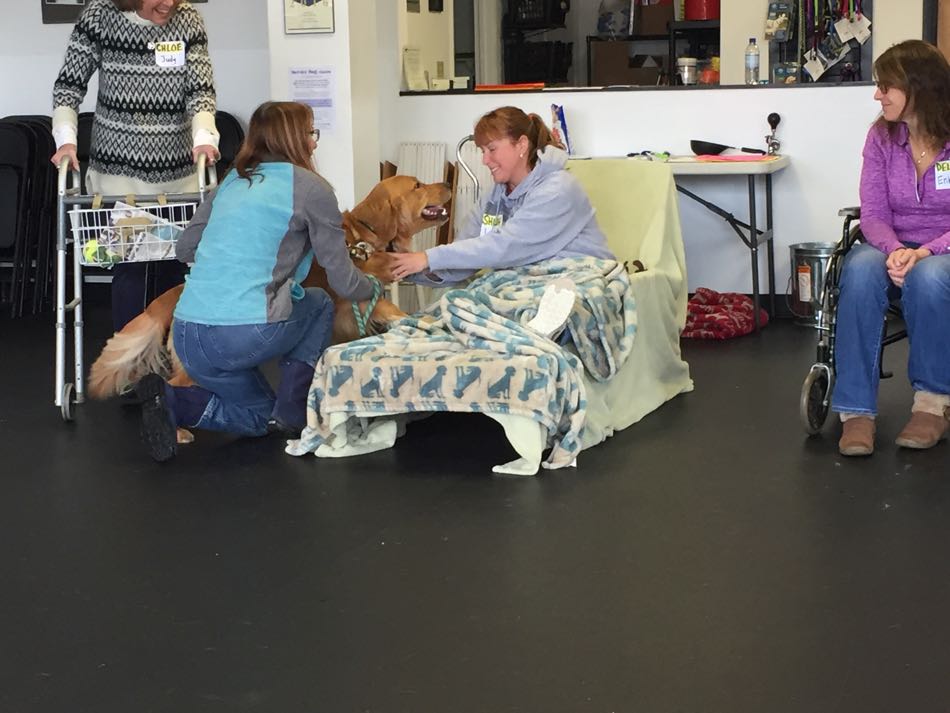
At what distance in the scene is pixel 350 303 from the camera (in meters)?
4.11

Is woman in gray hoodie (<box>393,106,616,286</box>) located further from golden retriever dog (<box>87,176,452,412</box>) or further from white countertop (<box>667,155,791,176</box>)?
white countertop (<box>667,155,791,176</box>)

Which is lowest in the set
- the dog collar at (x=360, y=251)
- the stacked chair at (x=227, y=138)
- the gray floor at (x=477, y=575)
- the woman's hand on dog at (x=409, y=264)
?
the gray floor at (x=477, y=575)

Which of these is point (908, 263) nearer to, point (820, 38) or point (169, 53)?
point (169, 53)

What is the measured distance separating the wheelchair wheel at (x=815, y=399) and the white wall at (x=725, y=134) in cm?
235

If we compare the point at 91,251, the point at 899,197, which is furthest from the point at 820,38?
the point at 91,251

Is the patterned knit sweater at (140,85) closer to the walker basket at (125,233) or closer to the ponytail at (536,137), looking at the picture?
the walker basket at (125,233)

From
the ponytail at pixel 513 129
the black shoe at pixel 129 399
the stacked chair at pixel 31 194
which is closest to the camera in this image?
the ponytail at pixel 513 129

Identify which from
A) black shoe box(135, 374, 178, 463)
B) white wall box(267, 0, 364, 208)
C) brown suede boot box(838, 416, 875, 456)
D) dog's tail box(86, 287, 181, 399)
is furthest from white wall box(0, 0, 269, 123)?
brown suede boot box(838, 416, 875, 456)

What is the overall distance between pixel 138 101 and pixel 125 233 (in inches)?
19.5

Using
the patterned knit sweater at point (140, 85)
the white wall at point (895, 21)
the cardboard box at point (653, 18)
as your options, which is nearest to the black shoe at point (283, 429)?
the patterned knit sweater at point (140, 85)

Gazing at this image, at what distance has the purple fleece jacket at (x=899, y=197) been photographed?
3855 mm

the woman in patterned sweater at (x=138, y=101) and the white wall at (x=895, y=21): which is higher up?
the white wall at (x=895, y=21)

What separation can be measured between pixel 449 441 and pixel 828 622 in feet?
5.48

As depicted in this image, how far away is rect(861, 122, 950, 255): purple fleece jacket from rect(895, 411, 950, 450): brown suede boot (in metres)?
0.49
